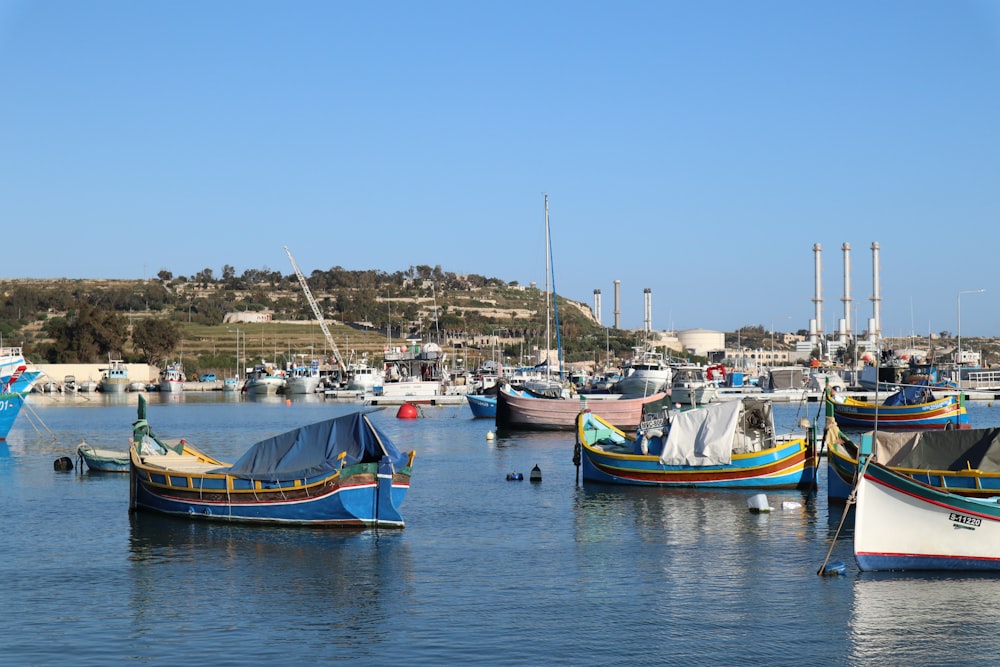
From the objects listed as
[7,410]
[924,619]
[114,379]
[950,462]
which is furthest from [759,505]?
[114,379]

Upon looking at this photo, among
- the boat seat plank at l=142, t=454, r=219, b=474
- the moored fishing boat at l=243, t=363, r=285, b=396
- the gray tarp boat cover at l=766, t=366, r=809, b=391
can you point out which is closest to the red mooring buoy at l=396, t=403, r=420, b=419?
the boat seat plank at l=142, t=454, r=219, b=474

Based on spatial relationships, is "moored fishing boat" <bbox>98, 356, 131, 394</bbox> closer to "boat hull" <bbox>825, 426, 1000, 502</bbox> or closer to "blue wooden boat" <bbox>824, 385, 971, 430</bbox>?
"blue wooden boat" <bbox>824, 385, 971, 430</bbox>

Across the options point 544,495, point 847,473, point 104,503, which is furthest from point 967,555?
point 104,503

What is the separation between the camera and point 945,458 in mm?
32000

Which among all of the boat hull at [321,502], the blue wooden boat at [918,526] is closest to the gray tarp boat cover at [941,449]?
the blue wooden boat at [918,526]

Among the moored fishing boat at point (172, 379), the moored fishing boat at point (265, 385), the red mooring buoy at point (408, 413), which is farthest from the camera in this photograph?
the moored fishing boat at point (172, 379)

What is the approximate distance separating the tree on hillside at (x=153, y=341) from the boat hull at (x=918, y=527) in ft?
541

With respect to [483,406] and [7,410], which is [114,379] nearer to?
[483,406]

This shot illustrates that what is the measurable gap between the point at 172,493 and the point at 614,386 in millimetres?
72249

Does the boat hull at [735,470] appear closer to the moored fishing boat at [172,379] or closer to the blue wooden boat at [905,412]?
the blue wooden boat at [905,412]

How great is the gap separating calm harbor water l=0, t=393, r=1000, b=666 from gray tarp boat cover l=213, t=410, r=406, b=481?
5.53 feet

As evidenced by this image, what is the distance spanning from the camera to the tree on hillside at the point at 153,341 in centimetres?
17850

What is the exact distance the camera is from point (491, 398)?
89.1m

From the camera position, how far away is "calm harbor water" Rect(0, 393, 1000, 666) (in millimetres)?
20125
